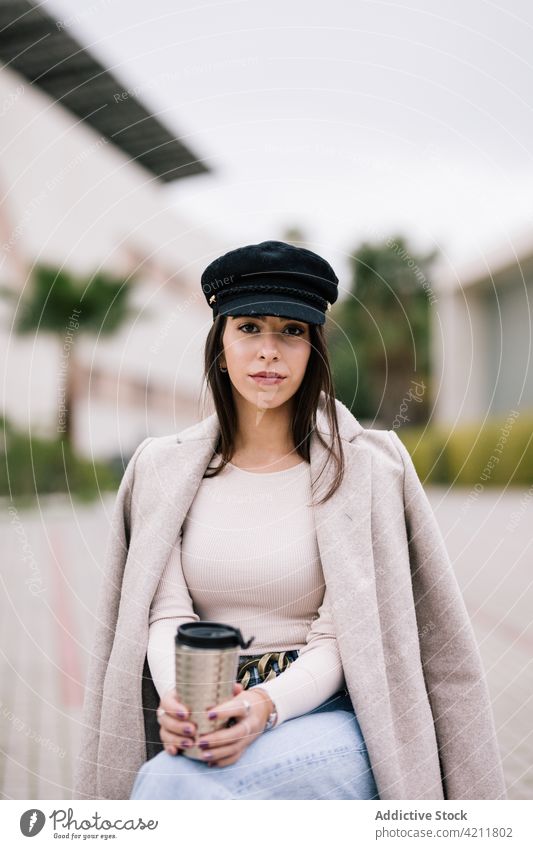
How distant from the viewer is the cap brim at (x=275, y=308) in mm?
1621

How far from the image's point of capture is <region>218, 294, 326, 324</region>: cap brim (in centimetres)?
162

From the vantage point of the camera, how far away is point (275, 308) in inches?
63.8

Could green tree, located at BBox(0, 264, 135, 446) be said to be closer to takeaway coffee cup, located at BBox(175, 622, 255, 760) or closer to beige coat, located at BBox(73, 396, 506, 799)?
beige coat, located at BBox(73, 396, 506, 799)

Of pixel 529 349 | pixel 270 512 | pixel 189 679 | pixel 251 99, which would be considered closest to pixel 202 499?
pixel 270 512

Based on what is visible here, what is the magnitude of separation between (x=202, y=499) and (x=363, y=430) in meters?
Answer: 0.35

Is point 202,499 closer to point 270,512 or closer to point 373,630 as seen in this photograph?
point 270,512

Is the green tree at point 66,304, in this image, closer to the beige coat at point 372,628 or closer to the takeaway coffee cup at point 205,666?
the beige coat at point 372,628

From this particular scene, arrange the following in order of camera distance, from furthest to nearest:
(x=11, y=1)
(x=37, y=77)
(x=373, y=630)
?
(x=37, y=77) → (x=11, y=1) → (x=373, y=630)

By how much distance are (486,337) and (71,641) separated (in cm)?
864

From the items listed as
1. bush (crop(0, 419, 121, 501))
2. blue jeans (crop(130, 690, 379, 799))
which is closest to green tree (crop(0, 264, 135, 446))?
bush (crop(0, 419, 121, 501))
